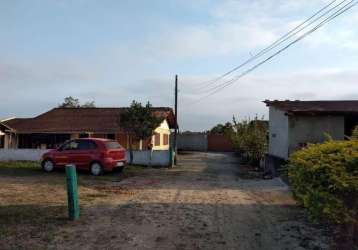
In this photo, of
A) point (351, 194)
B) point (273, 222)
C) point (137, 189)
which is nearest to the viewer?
point (351, 194)

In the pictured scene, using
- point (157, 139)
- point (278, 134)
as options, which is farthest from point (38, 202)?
point (157, 139)

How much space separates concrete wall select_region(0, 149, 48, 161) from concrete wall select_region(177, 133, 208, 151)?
3315cm

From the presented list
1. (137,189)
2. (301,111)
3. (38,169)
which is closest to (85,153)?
(38,169)

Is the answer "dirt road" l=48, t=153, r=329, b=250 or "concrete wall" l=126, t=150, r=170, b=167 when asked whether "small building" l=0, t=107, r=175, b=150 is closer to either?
"concrete wall" l=126, t=150, r=170, b=167

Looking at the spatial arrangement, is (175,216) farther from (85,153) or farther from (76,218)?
(85,153)

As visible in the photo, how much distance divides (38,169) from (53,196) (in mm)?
10598

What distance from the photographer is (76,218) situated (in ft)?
32.6

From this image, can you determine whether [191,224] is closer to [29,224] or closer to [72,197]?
[72,197]

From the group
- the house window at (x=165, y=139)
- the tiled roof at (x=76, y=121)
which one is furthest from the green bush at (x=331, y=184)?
the house window at (x=165, y=139)

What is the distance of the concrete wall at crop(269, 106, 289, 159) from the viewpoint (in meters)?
23.5

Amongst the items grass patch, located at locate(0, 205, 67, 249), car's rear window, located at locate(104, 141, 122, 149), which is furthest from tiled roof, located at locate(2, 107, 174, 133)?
grass patch, located at locate(0, 205, 67, 249)

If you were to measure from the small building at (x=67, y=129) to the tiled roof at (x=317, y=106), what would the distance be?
11.0 metres

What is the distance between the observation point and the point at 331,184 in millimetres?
6934

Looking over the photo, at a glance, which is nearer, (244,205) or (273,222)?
(273,222)
